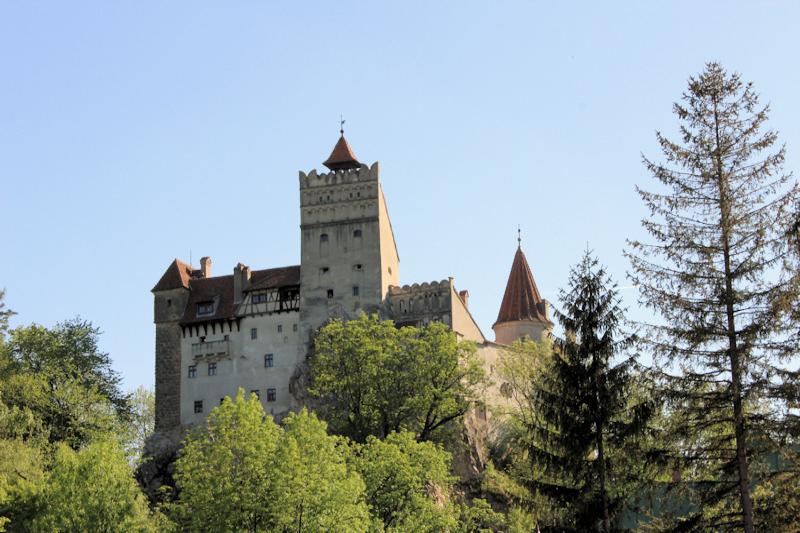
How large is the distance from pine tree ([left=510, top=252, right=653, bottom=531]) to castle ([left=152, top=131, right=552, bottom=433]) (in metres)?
30.5

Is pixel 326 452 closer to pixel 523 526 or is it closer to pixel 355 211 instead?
pixel 523 526

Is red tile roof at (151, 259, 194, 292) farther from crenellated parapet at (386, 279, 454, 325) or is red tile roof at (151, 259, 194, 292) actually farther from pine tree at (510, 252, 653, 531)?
pine tree at (510, 252, 653, 531)

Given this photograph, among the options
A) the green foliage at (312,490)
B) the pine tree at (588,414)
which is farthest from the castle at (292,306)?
the pine tree at (588,414)

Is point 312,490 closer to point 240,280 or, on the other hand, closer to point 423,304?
point 423,304

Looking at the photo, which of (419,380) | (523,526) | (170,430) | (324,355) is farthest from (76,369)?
(523,526)

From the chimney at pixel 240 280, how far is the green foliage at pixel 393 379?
9795mm

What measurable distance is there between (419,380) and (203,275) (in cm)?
2026

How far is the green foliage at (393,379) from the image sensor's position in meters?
55.8

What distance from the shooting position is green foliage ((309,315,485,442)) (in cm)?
5578

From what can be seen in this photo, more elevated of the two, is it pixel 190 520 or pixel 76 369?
pixel 76 369

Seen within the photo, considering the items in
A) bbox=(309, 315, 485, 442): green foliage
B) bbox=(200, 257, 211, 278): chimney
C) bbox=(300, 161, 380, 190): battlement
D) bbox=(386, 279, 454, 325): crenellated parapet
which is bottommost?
bbox=(309, 315, 485, 442): green foliage

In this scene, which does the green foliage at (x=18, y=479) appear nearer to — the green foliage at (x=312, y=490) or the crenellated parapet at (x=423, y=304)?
the green foliage at (x=312, y=490)

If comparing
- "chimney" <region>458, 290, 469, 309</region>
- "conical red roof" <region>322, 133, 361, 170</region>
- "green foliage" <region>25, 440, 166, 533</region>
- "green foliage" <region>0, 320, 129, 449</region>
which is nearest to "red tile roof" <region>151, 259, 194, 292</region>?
"green foliage" <region>0, 320, 129, 449</region>

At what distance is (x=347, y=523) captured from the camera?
36.2 meters
